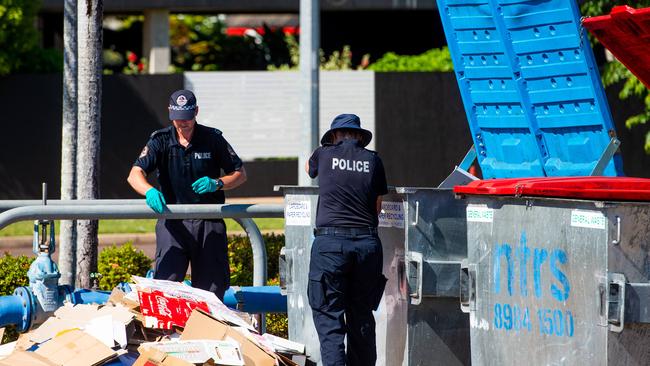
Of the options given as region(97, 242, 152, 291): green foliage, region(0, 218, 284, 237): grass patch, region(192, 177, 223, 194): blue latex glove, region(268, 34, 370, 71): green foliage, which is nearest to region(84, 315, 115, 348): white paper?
region(192, 177, 223, 194): blue latex glove

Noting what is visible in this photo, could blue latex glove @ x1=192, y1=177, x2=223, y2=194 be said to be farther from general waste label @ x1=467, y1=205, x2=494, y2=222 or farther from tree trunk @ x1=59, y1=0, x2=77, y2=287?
tree trunk @ x1=59, y1=0, x2=77, y2=287

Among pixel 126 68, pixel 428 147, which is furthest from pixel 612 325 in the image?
pixel 126 68

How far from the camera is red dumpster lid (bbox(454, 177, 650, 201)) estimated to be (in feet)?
18.4

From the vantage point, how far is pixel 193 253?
24.5ft

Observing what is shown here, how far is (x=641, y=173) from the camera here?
73.2ft

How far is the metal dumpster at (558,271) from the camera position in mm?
5383

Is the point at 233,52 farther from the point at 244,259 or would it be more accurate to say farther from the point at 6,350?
the point at 6,350

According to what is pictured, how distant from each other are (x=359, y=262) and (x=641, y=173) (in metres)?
16.7

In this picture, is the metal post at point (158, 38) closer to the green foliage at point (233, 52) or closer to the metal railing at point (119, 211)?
the green foliage at point (233, 52)

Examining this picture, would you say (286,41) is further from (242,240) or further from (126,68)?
(242,240)

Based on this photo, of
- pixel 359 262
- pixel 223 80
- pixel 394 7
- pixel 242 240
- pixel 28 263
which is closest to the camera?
pixel 359 262

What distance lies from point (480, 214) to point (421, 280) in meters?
0.58

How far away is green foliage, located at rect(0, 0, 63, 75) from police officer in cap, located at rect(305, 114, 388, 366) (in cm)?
1385

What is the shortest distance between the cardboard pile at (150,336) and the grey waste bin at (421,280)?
615 mm
